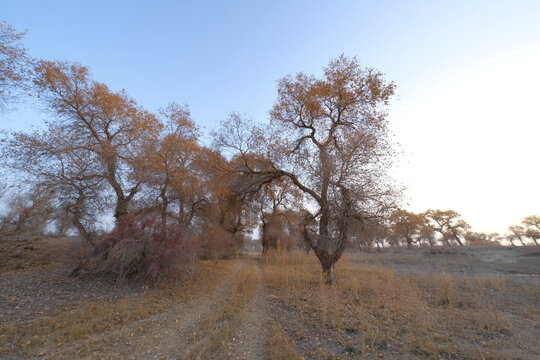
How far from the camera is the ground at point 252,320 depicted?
419 cm

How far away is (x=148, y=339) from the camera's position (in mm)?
4762

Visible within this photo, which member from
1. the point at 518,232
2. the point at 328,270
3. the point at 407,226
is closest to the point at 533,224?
the point at 518,232

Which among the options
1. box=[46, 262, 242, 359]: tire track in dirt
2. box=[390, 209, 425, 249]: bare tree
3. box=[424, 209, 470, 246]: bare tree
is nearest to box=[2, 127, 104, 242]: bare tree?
box=[46, 262, 242, 359]: tire track in dirt

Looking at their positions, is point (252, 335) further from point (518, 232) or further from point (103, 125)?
point (518, 232)

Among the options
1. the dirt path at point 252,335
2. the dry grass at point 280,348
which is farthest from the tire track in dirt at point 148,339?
the dry grass at point 280,348

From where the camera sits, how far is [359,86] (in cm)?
1148

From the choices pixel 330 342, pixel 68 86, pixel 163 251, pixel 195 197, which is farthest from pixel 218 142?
pixel 330 342

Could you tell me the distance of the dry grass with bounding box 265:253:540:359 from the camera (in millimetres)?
4188

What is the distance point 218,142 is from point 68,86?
325 inches

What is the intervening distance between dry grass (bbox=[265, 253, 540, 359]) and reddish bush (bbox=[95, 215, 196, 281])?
458 centimetres

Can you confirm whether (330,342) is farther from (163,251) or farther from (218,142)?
(218,142)

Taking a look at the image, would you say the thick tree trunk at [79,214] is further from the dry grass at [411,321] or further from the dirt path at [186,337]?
the dry grass at [411,321]

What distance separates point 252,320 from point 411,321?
13.8 ft

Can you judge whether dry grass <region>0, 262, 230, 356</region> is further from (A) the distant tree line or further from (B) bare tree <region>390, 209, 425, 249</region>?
(B) bare tree <region>390, 209, 425, 249</region>
